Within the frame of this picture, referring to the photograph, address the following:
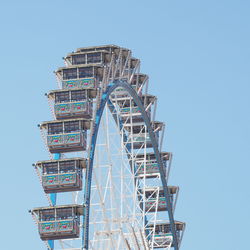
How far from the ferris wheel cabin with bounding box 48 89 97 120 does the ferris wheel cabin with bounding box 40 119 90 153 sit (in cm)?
134

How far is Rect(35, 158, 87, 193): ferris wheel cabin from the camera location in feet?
228

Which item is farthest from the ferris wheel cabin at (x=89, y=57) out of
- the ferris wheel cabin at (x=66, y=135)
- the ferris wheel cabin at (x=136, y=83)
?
the ferris wheel cabin at (x=136, y=83)

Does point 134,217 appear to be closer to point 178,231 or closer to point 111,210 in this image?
point 111,210

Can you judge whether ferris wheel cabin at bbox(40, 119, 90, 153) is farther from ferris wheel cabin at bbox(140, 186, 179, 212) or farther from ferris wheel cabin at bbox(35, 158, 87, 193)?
ferris wheel cabin at bbox(140, 186, 179, 212)

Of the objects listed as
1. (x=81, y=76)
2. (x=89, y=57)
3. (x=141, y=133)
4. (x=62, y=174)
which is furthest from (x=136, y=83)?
(x=62, y=174)

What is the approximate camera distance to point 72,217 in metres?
68.5

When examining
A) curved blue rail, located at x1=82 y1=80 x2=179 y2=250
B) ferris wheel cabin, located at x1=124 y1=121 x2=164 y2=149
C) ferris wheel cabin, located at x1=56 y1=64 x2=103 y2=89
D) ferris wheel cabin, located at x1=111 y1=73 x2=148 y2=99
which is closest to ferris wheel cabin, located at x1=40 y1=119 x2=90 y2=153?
curved blue rail, located at x1=82 y1=80 x2=179 y2=250

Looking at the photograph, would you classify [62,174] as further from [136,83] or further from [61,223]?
[136,83]

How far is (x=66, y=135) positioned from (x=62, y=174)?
2625 millimetres

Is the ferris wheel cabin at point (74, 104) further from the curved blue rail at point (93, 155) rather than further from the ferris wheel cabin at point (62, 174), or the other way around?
the ferris wheel cabin at point (62, 174)

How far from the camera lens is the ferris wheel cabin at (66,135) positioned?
70.8m

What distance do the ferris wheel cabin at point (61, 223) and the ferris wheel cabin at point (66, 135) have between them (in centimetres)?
414

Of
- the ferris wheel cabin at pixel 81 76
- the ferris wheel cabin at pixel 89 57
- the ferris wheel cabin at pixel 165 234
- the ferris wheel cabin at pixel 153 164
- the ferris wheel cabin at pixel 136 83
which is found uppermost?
the ferris wheel cabin at pixel 89 57

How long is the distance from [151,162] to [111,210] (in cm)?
1571
